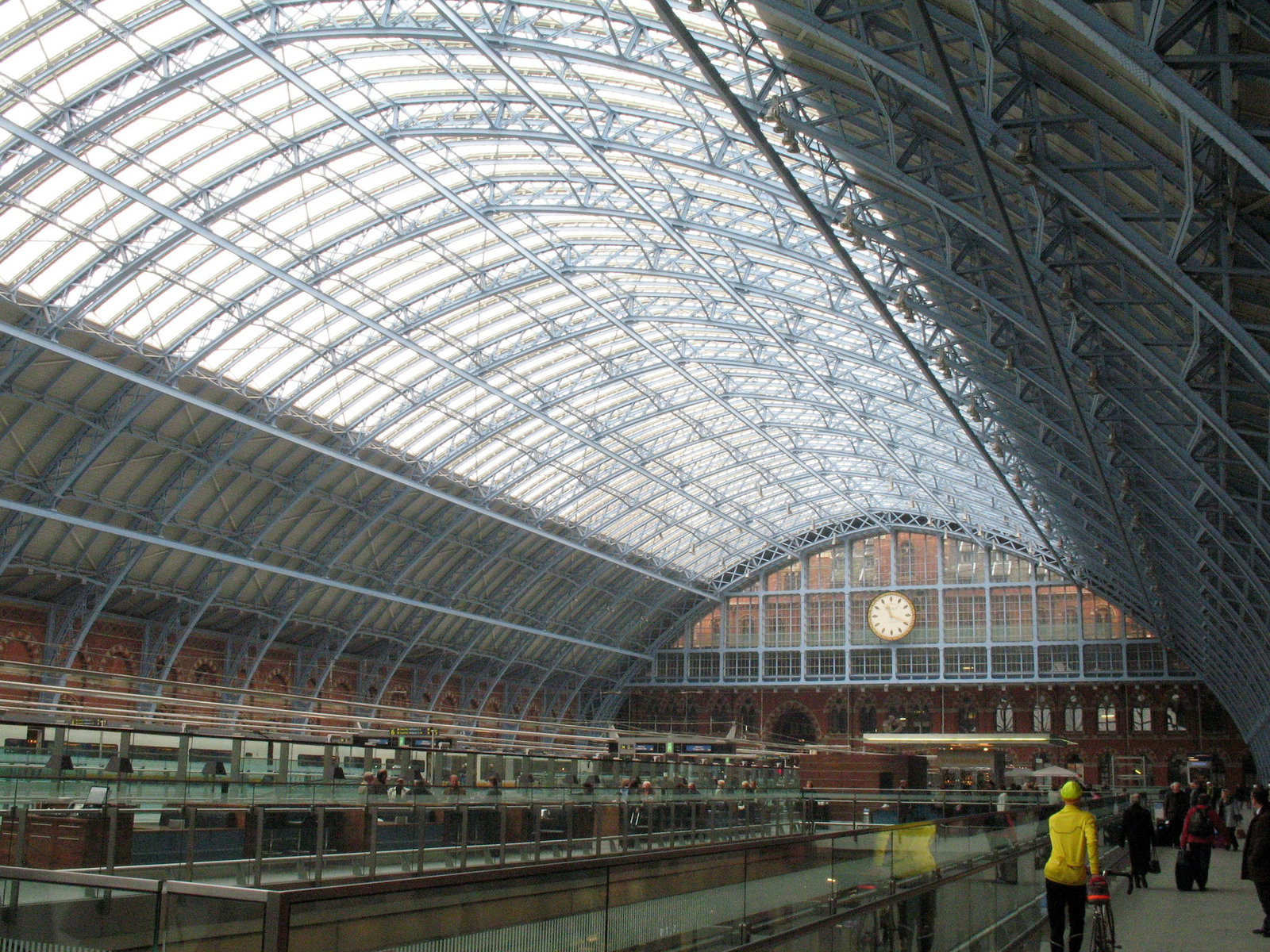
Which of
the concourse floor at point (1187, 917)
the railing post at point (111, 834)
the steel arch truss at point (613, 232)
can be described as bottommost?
the concourse floor at point (1187, 917)

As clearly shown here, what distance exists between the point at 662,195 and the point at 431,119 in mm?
7789

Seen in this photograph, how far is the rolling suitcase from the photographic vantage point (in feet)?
70.9

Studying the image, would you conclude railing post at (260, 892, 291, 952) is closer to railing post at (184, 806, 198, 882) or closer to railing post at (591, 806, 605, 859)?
railing post at (184, 806, 198, 882)

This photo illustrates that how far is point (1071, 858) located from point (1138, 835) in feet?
34.3

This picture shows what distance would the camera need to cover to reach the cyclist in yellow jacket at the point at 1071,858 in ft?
41.0

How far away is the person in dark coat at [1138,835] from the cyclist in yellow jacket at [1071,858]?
924 cm

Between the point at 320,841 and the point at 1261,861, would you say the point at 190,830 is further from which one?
the point at 1261,861

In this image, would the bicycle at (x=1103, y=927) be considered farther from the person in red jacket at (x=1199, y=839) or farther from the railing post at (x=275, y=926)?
the railing post at (x=275, y=926)

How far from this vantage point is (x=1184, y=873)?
70.9 feet

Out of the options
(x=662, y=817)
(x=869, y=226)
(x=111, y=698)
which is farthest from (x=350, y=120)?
(x=662, y=817)

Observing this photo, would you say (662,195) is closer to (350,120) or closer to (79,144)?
(350,120)

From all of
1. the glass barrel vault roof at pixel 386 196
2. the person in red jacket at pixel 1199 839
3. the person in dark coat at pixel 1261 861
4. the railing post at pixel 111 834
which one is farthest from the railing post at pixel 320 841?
the glass barrel vault roof at pixel 386 196

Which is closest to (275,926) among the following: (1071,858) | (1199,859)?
(1071,858)

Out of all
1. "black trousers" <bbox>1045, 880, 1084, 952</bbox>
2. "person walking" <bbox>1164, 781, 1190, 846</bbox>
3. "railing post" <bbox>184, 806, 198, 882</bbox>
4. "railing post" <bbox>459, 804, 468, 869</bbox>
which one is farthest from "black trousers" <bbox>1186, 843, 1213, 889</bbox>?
"railing post" <bbox>184, 806, 198, 882</bbox>
